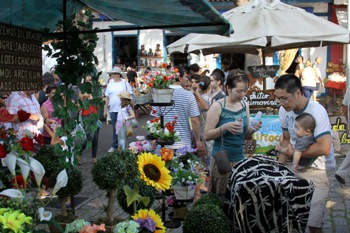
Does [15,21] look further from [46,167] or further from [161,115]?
[161,115]

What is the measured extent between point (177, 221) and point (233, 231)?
2701 mm

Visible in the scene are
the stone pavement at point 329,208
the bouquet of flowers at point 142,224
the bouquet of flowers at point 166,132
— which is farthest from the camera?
the bouquet of flowers at point 166,132

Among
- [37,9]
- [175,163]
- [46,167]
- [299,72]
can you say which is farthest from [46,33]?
[299,72]

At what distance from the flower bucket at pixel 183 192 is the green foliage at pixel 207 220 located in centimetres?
234

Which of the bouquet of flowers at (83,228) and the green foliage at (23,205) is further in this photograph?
the bouquet of flowers at (83,228)

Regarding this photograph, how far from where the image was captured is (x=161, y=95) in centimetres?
664

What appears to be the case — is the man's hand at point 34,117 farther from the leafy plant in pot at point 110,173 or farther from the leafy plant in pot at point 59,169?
the leafy plant in pot at point 110,173

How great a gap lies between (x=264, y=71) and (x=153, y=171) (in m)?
6.50

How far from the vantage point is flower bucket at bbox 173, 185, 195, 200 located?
644cm

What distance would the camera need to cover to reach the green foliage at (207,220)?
376 centimetres

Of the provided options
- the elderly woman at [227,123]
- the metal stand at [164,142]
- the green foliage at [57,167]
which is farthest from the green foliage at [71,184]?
the metal stand at [164,142]

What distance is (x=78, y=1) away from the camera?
14.1ft

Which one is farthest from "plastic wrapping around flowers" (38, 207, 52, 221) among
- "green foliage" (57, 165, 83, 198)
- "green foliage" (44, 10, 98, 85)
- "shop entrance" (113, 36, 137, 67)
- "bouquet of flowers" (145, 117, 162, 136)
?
"shop entrance" (113, 36, 137, 67)

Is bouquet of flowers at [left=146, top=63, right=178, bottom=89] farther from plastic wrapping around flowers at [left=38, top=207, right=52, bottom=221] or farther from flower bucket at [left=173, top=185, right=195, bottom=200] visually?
plastic wrapping around flowers at [left=38, top=207, right=52, bottom=221]
